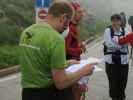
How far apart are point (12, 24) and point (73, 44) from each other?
16.5 m

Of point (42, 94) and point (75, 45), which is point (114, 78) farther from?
point (42, 94)

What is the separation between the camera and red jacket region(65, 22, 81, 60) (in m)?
6.52

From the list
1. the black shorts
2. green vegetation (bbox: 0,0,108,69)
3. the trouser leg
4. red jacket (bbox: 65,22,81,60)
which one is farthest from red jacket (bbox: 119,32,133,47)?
green vegetation (bbox: 0,0,108,69)

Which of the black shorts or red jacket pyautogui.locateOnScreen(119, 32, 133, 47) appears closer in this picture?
the black shorts

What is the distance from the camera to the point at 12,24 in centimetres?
2295

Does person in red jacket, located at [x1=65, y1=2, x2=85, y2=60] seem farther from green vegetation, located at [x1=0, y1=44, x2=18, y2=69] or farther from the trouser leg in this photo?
green vegetation, located at [x1=0, y1=44, x2=18, y2=69]

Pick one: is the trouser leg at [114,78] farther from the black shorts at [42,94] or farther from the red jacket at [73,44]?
the black shorts at [42,94]

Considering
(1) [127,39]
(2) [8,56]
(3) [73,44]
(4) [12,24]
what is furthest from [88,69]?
(4) [12,24]

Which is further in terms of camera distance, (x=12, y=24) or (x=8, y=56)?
(x=12, y=24)

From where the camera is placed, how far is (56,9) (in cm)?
482

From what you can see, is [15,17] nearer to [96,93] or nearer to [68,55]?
[96,93]

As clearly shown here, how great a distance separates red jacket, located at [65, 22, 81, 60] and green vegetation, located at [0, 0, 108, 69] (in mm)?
9068

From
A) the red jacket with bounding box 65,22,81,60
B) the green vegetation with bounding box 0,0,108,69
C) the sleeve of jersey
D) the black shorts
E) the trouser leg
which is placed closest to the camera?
the sleeve of jersey

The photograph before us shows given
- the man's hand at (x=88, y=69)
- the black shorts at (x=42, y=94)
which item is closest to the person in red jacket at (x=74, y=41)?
the man's hand at (x=88, y=69)
